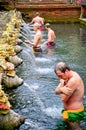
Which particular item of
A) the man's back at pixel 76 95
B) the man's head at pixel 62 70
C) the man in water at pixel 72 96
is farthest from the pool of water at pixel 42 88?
the man's head at pixel 62 70

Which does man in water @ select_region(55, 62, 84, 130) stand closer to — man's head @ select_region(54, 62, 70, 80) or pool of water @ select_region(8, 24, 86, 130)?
man's head @ select_region(54, 62, 70, 80)

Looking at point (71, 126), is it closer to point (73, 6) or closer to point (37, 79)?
point (37, 79)

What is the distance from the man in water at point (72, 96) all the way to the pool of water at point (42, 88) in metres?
0.30

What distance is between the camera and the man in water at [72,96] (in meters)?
6.05

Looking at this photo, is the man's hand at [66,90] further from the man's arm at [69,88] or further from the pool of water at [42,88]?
the pool of water at [42,88]

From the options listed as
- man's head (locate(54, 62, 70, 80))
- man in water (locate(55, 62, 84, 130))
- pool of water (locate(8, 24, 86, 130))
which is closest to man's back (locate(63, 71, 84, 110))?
man in water (locate(55, 62, 84, 130))

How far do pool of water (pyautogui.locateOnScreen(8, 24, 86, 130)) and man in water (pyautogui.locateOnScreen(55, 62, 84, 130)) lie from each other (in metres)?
0.30

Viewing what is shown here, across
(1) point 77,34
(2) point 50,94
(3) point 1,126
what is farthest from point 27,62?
(1) point 77,34

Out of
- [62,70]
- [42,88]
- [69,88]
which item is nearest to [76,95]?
[69,88]

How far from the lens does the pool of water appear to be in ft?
21.9

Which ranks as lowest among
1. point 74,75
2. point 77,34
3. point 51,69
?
point 77,34

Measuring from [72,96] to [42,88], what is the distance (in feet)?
8.43

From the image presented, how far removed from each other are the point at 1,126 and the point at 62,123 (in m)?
1.30

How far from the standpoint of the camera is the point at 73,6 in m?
28.5
